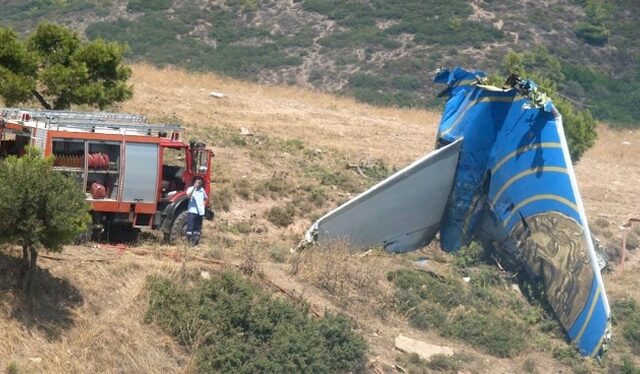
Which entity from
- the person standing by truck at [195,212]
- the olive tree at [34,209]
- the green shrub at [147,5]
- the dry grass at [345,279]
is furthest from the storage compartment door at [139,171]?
the green shrub at [147,5]

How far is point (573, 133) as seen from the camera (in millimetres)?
32219

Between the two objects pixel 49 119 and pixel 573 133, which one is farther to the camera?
pixel 573 133

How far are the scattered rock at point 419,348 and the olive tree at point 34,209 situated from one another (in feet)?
17.2

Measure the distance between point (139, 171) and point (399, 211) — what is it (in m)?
5.79

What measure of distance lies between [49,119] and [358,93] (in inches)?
1440

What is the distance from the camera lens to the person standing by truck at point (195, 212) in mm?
18562

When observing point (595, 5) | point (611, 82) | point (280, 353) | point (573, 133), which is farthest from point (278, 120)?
point (595, 5)

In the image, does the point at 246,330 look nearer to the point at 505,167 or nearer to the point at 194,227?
the point at 194,227

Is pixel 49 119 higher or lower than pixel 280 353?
higher

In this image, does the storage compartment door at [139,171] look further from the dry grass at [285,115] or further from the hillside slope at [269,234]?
the dry grass at [285,115]

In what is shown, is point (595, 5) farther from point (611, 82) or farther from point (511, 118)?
point (511, 118)

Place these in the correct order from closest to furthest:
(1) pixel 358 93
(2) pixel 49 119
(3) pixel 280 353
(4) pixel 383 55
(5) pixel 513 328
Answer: (3) pixel 280 353
(2) pixel 49 119
(5) pixel 513 328
(1) pixel 358 93
(4) pixel 383 55

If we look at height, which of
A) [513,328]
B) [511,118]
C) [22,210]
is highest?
[511,118]

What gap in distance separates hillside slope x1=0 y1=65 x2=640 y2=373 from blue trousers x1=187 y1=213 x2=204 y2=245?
225 millimetres
